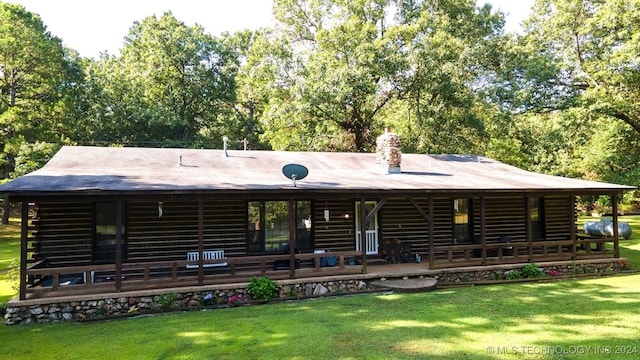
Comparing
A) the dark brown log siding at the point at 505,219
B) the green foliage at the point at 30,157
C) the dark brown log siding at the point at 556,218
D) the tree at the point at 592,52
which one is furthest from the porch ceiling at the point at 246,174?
the green foliage at the point at 30,157

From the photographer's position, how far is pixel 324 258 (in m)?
12.2

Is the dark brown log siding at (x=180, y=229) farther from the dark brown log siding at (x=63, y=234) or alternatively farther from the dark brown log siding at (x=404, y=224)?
the dark brown log siding at (x=404, y=224)

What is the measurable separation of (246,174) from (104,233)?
4.18 metres

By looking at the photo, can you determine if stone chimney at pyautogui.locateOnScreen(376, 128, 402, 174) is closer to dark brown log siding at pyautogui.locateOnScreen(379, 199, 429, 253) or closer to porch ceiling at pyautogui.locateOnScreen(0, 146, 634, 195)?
porch ceiling at pyautogui.locateOnScreen(0, 146, 634, 195)

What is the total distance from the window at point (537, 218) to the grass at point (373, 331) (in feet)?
16.8

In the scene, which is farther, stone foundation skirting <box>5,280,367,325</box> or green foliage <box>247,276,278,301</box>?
green foliage <box>247,276,278,301</box>

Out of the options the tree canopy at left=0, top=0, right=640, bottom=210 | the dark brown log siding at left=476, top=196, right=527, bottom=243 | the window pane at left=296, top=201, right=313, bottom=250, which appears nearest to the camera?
the window pane at left=296, top=201, right=313, bottom=250

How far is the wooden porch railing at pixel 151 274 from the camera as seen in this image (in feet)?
30.9

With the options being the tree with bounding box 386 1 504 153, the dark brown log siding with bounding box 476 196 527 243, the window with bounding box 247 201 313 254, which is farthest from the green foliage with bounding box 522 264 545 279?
the tree with bounding box 386 1 504 153

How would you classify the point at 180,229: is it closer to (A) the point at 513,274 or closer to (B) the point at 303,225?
(B) the point at 303,225

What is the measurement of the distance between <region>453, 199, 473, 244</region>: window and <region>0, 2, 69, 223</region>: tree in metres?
24.4

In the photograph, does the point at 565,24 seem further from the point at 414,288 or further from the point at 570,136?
the point at 414,288

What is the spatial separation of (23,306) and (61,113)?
22.4 m

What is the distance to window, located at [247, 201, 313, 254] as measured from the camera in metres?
12.4
